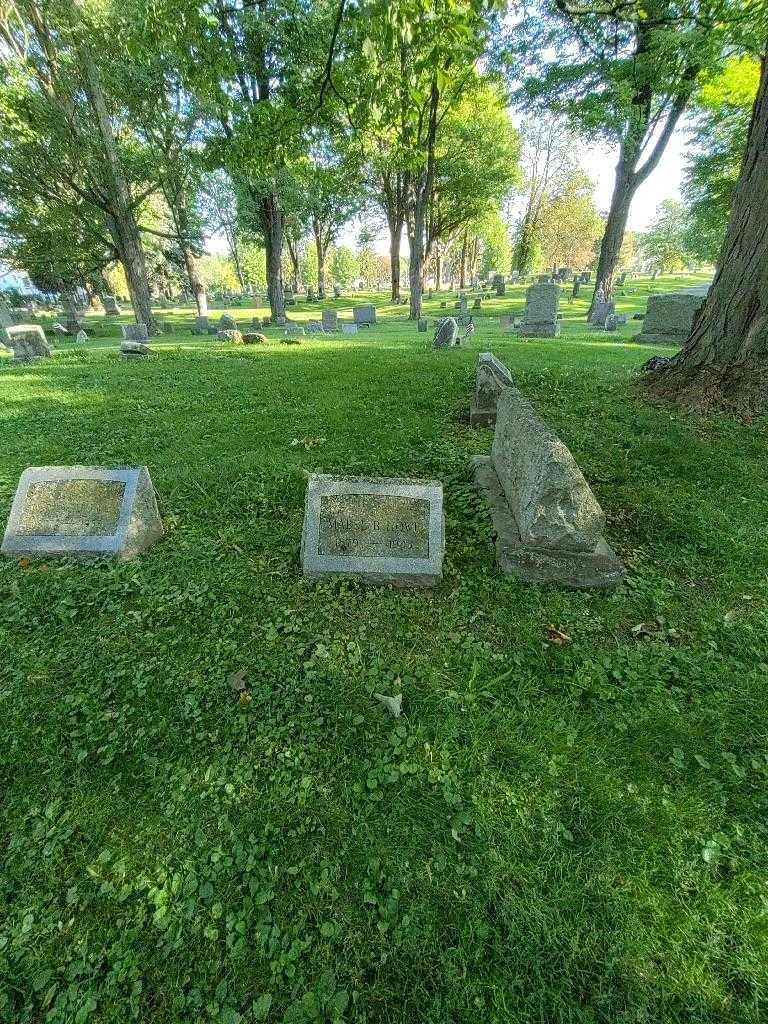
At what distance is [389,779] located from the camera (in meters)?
2.26

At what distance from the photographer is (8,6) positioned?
52.6 ft

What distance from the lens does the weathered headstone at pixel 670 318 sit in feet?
43.7

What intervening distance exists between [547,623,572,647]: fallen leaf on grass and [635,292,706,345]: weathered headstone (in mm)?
14036

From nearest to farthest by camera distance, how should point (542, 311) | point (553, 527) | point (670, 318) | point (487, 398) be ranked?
1. point (553, 527)
2. point (487, 398)
3. point (670, 318)
4. point (542, 311)

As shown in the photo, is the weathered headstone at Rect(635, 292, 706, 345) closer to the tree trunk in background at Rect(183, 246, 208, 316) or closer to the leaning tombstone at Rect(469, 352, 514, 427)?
the leaning tombstone at Rect(469, 352, 514, 427)

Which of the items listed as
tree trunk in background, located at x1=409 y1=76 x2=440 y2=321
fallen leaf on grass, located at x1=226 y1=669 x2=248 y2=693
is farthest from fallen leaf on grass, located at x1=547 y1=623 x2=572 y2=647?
tree trunk in background, located at x1=409 y1=76 x2=440 y2=321

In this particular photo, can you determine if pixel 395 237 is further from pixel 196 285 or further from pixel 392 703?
pixel 392 703

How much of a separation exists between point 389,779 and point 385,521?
6.19 ft

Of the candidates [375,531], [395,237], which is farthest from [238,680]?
[395,237]

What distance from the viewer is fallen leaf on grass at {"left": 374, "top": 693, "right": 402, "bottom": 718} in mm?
2564

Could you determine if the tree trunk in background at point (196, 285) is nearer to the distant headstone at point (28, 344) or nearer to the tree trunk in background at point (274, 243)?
the tree trunk in background at point (274, 243)

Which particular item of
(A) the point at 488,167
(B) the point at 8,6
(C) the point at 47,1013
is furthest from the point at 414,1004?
(A) the point at 488,167

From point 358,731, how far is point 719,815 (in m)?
1.77

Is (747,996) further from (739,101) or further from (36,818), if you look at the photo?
(739,101)
